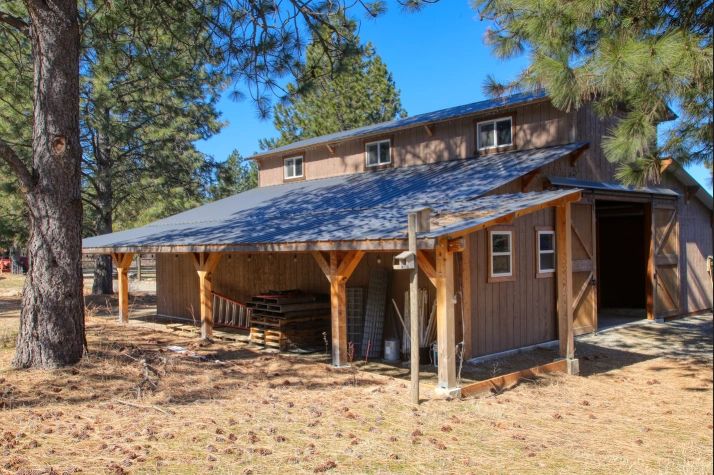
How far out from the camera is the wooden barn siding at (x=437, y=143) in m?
12.0

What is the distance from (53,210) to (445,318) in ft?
18.1

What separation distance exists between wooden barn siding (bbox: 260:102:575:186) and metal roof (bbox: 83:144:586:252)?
321 mm

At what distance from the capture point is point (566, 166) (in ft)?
37.9

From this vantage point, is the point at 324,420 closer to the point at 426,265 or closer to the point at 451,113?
the point at 426,265

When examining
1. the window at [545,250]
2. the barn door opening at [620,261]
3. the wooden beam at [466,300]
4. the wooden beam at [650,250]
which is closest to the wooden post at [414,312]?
the wooden beam at [466,300]

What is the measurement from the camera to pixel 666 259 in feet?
44.8

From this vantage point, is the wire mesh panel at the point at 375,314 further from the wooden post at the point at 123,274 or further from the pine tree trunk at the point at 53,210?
the wooden post at the point at 123,274

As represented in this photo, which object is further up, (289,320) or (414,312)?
(414,312)

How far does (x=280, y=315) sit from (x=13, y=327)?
22.6 feet

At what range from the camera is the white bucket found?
9.82m

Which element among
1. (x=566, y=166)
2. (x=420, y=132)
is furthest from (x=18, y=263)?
(x=566, y=166)

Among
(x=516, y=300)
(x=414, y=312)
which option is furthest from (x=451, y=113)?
(x=414, y=312)

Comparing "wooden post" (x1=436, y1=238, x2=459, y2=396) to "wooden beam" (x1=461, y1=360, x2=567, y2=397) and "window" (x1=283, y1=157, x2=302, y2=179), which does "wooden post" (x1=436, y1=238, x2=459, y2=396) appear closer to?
"wooden beam" (x1=461, y1=360, x2=567, y2=397)

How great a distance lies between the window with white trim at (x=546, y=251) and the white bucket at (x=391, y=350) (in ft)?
9.58
